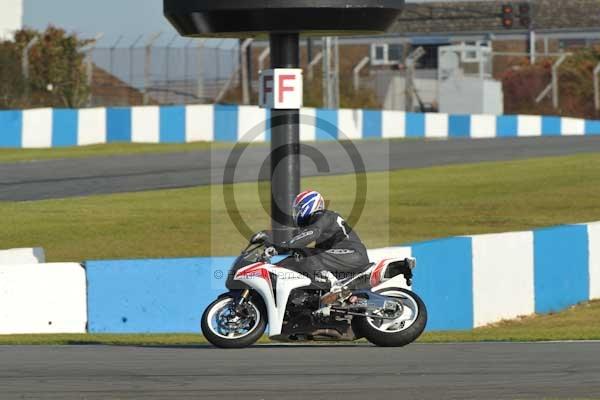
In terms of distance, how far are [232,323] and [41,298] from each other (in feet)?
9.05

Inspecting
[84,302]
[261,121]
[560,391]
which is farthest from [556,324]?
[261,121]

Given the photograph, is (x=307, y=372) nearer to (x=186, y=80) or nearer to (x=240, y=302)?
(x=240, y=302)

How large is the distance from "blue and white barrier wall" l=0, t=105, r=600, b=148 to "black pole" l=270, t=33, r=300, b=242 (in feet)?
55.7

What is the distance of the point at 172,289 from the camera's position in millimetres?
11875

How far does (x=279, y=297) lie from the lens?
9.57 metres

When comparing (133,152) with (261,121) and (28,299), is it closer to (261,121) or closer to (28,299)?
(261,121)

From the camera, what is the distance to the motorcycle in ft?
31.3

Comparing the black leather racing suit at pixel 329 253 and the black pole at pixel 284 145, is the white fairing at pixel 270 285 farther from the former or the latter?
the black pole at pixel 284 145

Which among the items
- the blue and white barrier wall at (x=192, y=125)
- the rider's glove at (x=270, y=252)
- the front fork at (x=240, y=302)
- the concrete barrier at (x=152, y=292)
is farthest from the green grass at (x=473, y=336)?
the blue and white barrier wall at (x=192, y=125)

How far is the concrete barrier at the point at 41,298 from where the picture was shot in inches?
454

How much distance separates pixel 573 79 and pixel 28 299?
41436 mm

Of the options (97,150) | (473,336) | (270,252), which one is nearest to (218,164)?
(97,150)

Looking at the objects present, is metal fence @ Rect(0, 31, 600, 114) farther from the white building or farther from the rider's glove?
the rider's glove

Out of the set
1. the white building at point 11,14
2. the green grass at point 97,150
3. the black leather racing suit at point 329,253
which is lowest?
the black leather racing suit at point 329,253
